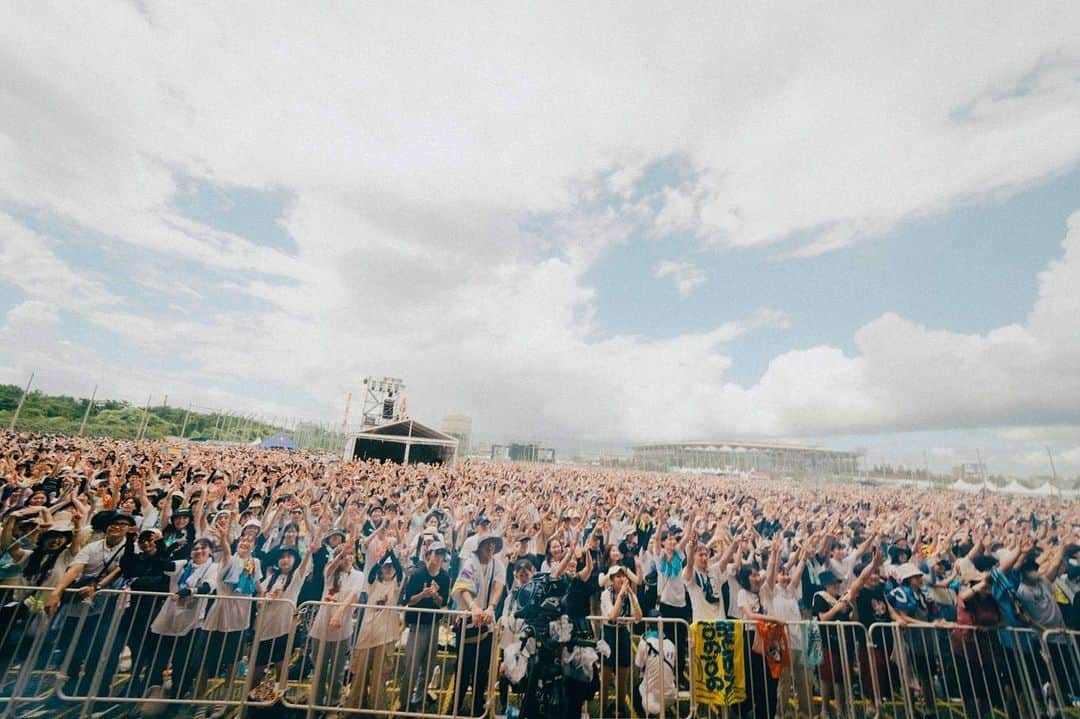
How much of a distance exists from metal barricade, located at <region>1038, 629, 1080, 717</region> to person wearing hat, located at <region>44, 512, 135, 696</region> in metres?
11.6

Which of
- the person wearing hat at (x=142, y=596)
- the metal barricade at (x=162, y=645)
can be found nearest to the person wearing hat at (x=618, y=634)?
the metal barricade at (x=162, y=645)

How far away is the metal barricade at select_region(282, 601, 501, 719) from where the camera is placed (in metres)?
4.76

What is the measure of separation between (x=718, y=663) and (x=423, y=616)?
11.9ft

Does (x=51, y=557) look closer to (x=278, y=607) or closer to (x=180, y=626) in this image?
(x=180, y=626)

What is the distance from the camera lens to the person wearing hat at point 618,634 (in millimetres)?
4914

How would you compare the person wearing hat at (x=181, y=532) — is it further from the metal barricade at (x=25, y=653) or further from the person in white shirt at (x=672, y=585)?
the person in white shirt at (x=672, y=585)

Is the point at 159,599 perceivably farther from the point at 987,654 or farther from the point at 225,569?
the point at 987,654

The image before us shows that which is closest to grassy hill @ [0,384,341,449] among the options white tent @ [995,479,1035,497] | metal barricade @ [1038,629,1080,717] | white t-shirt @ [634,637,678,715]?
white t-shirt @ [634,637,678,715]

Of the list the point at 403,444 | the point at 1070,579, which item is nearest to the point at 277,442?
the point at 403,444

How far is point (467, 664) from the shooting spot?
491cm

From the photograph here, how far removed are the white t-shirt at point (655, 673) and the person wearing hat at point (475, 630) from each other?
1.84 metres

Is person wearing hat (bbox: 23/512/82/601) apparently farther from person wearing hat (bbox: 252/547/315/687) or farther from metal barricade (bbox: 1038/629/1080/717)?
metal barricade (bbox: 1038/629/1080/717)

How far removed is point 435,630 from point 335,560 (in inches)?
64.7

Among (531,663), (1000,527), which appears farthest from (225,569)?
(1000,527)
